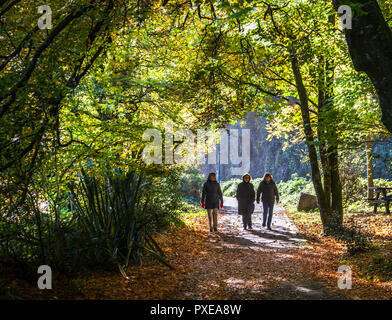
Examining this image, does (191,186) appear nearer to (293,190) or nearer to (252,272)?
(293,190)

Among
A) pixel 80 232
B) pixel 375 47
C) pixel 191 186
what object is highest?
pixel 375 47

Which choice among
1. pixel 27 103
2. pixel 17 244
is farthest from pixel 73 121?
pixel 17 244

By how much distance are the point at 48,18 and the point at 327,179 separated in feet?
29.2

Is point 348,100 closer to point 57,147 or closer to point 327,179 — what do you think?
point 327,179

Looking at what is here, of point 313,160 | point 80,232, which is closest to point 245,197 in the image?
point 313,160

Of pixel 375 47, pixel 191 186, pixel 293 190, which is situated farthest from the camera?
pixel 293 190

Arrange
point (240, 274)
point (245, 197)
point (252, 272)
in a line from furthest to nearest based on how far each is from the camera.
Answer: point (245, 197)
point (252, 272)
point (240, 274)

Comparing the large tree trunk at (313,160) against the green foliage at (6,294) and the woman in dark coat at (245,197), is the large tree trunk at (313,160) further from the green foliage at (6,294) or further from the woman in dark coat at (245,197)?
the green foliage at (6,294)

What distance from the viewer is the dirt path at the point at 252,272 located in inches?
201

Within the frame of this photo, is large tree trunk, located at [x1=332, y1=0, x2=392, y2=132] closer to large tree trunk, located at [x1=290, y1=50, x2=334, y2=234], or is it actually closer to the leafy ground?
the leafy ground

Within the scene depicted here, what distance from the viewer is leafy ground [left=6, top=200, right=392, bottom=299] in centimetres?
485

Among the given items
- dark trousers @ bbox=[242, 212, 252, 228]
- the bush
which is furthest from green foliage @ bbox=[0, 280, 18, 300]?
dark trousers @ bbox=[242, 212, 252, 228]

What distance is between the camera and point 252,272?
640 centimetres

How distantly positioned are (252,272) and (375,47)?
14.2ft
